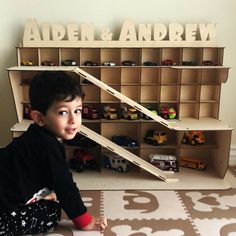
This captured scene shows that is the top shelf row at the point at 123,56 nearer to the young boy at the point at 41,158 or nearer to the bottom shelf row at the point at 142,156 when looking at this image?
the bottom shelf row at the point at 142,156

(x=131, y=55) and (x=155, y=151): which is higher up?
(x=131, y=55)

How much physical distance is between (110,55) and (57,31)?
329mm

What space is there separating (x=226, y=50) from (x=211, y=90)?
251mm

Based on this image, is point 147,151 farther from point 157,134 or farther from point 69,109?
point 69,109

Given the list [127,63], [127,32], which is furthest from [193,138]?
[127,32]

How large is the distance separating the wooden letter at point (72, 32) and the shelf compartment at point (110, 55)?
177 millimetres

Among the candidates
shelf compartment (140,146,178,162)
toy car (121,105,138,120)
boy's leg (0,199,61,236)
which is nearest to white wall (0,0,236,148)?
toy car (121,105,138,120)

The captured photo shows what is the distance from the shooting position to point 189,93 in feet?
7.09

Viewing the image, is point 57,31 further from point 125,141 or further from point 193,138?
point 193,138

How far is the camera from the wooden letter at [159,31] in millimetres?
2002

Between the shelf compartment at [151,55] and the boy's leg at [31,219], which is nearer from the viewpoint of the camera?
the boy's leg at [31,219]

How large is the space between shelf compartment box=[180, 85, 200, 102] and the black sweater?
41.3 inches

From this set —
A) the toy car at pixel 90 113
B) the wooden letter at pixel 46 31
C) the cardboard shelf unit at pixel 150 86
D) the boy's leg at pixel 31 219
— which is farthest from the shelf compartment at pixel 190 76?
the boy's leg at pixel 31 219

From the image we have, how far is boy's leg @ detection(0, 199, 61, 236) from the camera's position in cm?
132
